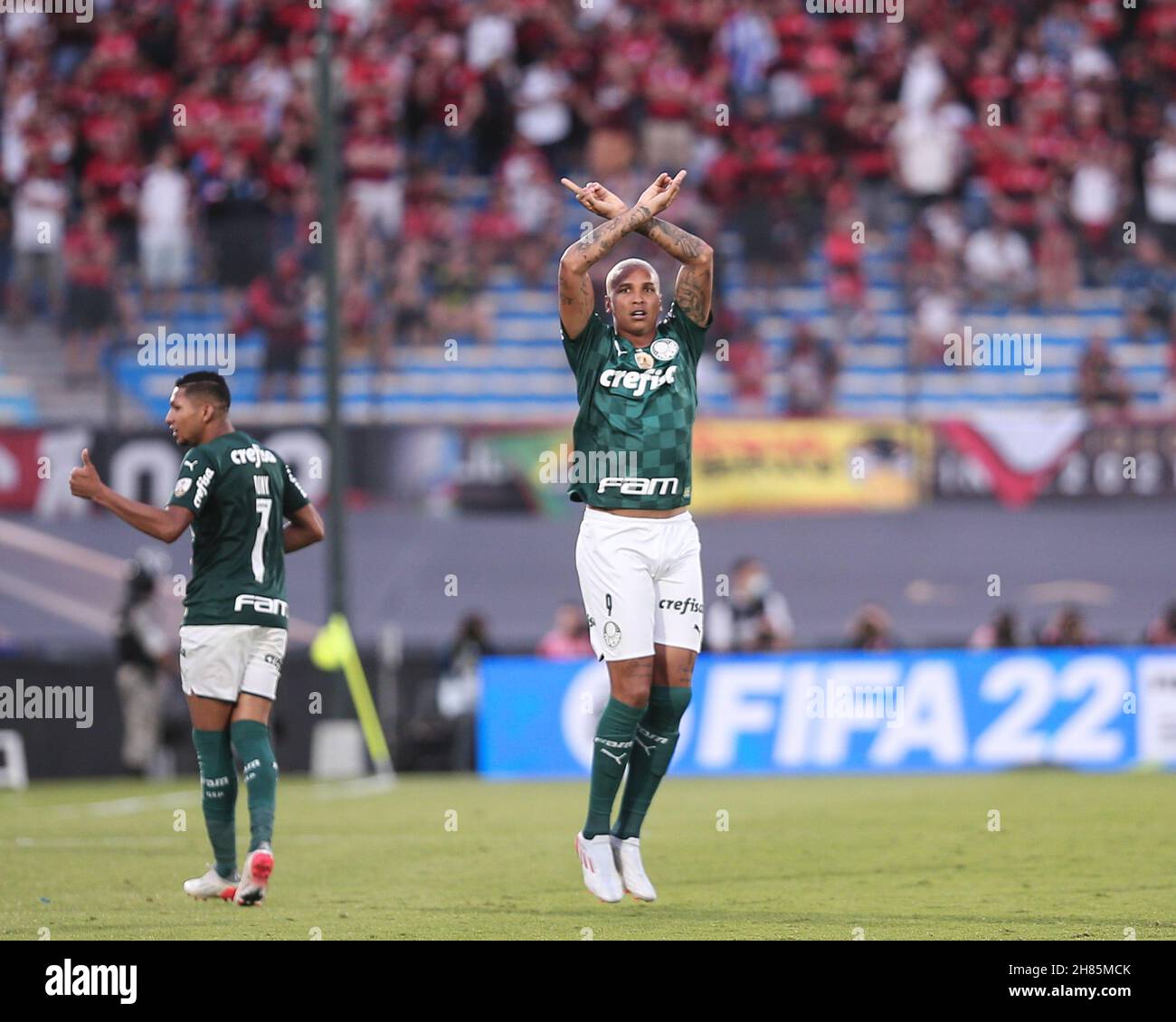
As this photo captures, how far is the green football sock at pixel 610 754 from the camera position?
906 cm

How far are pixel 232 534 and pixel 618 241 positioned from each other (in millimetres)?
2154

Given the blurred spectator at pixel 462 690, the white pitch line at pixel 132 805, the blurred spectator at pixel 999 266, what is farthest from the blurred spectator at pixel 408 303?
the white pitch line at pixel 132 805

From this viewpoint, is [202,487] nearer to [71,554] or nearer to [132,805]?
[132,805]

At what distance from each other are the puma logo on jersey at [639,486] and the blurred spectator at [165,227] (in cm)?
1560

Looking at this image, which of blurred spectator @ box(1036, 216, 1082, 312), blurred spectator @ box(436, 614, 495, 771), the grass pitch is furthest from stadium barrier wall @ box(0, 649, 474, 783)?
blurred spectator @ box(1036, 216, 1082, 312)

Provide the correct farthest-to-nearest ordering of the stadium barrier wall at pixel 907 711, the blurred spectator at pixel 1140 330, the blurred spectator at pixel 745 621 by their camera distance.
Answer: the blurred spectator at pixel 1140 330 < the blurred spectator at pixel 745 621 < the stadium barrier wall at pixel 907 711

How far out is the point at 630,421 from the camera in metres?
9.13

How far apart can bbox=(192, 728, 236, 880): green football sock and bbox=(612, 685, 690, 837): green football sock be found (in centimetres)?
174

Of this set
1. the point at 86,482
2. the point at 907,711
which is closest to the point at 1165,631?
the point at 907,711

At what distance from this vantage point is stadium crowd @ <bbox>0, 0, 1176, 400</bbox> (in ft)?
79.4

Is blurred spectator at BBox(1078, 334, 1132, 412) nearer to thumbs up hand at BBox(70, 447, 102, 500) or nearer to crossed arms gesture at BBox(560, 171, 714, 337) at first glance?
crossed arms gesture at BBox(560, 171, 714, 337)

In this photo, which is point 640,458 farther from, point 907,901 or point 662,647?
point 907,901

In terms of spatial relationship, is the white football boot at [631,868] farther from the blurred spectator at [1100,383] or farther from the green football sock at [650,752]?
the blurred spectator at [1100,383]
